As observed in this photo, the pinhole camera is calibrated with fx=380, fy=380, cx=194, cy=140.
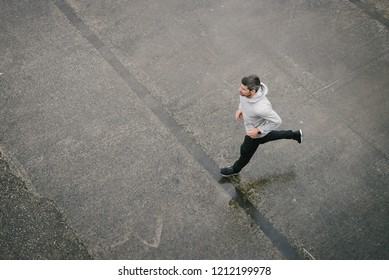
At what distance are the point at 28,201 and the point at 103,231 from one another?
1.17 meters

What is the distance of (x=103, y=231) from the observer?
194 inches

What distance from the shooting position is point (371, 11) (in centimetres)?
736

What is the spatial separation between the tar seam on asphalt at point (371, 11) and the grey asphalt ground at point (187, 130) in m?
0.03

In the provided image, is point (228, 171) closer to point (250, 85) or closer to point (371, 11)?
point (250, 85)

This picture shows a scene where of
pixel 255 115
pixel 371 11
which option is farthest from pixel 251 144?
pixel 371 11

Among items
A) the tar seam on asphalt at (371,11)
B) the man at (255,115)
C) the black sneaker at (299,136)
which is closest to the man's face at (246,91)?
the man at (255,115)

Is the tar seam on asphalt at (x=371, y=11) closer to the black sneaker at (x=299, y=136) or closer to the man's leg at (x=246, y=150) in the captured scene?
the black sneaker at (x=299, y=136)

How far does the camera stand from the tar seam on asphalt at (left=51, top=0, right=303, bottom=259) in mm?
4875

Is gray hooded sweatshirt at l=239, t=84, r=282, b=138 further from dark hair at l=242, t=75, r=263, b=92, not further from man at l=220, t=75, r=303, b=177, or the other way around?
dark hair at l=242, t=75, r=263, b=92

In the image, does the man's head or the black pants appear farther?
the black pants

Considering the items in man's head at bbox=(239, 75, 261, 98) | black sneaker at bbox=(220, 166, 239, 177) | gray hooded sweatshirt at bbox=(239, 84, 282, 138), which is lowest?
black sneaker at bbox=(220, 166, 239, 177)

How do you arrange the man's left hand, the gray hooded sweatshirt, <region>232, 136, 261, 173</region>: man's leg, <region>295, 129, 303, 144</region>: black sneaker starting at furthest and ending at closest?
<region>295, 129, 303, 144</region>: black sneaker
<region>232, 136, 261, 173</region>: man's leg
the man's left hand
the gray hooded sweatshirt

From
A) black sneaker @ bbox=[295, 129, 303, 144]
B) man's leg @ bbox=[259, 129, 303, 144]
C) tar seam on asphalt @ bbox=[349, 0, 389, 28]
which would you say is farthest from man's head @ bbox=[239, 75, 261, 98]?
tar seam on asphalt @ bbox=[349, 0, 389, 28]

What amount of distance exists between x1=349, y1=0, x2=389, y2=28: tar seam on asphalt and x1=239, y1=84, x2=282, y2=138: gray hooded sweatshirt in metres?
4.13
